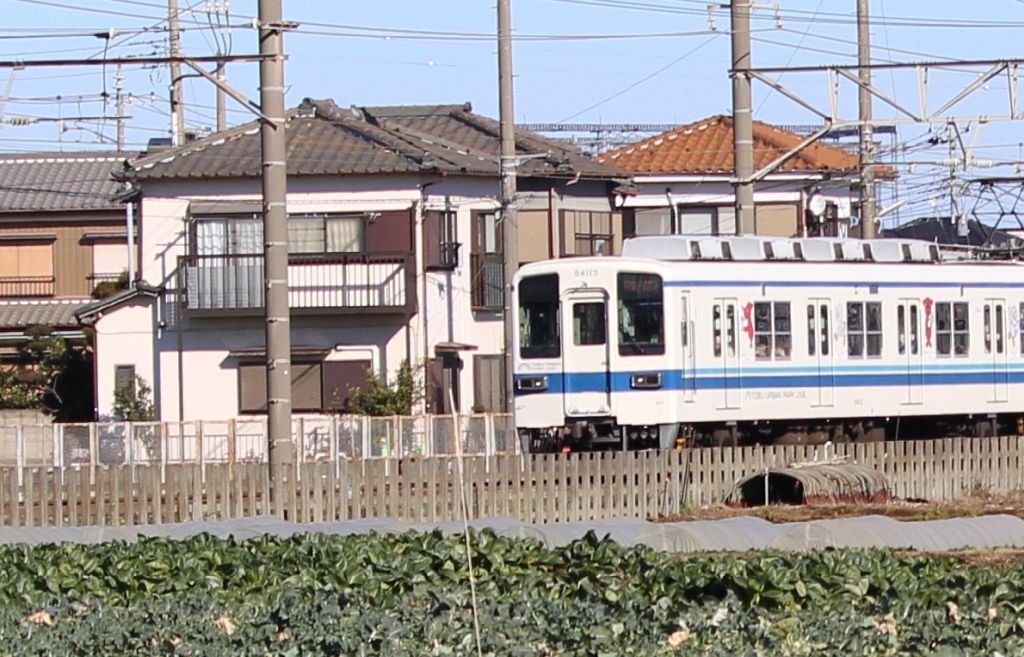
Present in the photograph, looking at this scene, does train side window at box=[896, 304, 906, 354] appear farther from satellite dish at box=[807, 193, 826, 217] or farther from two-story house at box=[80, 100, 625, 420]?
satellite dish at box=[807, 193, 826, 217]

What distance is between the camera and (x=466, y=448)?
2653 centimetres

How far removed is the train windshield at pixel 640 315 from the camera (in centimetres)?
2131

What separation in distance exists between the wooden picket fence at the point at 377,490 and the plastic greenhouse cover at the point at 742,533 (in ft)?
8.95

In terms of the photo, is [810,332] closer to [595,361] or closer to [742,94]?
[595,361]

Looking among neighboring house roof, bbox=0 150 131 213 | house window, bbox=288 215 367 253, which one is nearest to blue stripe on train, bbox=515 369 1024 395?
house window, bbox=288 215 367 253

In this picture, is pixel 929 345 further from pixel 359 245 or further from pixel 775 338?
pixel 359 245

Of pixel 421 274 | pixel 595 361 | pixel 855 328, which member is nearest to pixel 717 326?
pixel 595 361

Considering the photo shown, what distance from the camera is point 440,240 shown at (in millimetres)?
33094

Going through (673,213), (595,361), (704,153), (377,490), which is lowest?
(377,490)

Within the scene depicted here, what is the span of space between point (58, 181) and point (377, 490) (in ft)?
87.4

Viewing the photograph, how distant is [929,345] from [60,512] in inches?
480

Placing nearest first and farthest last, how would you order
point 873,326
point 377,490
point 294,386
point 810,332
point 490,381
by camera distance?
point 377,490 < point 810,332 < point 873,326 < point 294,386 < point 490,381

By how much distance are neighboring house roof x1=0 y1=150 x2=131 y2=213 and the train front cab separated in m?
18.8

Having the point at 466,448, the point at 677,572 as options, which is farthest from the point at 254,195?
the point at 677,572
